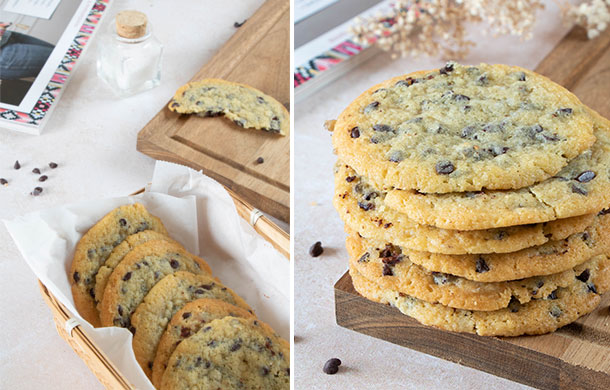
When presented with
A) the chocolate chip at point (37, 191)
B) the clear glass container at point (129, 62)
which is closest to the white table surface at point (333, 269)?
the clear glass container at point (129, 62)

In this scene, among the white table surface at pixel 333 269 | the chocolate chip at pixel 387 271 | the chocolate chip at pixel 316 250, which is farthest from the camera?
the chocolate chip at pixel 316 250

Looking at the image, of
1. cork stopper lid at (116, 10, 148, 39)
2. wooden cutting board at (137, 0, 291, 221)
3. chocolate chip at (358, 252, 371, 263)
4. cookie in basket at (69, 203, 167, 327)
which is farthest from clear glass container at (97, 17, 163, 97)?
chocolate chip at (358, 252, 371, 263)

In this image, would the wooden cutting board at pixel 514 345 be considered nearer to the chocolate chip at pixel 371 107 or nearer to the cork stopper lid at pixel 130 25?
the chocolate chip at pixel 371 107

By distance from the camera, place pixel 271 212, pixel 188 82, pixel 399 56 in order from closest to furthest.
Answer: pixel 271 212 < pixel 188 82 < pixel 399 56

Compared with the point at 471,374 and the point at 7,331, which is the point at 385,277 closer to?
the point at 471,374

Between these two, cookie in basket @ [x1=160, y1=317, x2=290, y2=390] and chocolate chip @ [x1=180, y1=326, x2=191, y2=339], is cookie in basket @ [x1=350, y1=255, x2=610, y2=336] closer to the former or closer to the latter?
cookie in basket @ [x1=160, y1=317, x2=290, y2=390]

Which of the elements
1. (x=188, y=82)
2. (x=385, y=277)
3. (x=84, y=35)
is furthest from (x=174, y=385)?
(x=84, y=35)

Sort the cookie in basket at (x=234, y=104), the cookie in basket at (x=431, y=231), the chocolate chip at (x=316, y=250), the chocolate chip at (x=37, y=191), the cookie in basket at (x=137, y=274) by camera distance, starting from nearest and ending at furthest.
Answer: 1. the cookie in basket at (x=431, y=231)
2. the cookie in basket at (x=137, y=274)
3. the chocolate chip at (x=316, y=250)
4. the chocolate chip at (x=37, y=191)
5. the cookie in basket at (x=234, y=104)

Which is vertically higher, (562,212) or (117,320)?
(562,212)
